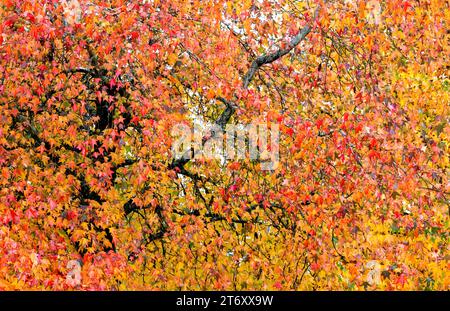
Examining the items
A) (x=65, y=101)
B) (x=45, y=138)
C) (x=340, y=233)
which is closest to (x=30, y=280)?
(x=45, y=138)

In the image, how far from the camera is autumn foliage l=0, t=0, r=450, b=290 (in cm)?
1162

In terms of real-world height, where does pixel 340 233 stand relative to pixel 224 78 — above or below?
below

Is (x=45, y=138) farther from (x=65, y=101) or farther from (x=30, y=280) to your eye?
(x=30, y=280)

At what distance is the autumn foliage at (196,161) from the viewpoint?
11.6 m

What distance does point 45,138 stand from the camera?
41.0 ft

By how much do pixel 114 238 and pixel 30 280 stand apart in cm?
175

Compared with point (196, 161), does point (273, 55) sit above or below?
above

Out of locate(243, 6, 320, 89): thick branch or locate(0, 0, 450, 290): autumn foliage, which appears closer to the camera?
locate(0, 0, 450, 290): autumn foliage

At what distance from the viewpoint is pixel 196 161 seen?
13273 mm

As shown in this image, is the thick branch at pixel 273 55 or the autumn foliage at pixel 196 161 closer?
the autumn foliage at pixel 196 161

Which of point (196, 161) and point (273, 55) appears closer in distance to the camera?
point (273, 55)

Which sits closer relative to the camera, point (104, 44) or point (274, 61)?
Result: point (104, 44)

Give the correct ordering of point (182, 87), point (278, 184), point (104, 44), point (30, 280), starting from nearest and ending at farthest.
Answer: point (30, 280)
point (104, 44)
point (278, 184)
point (182, 87)

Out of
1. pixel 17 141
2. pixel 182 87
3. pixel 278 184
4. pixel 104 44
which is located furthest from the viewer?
pixel 182 87
